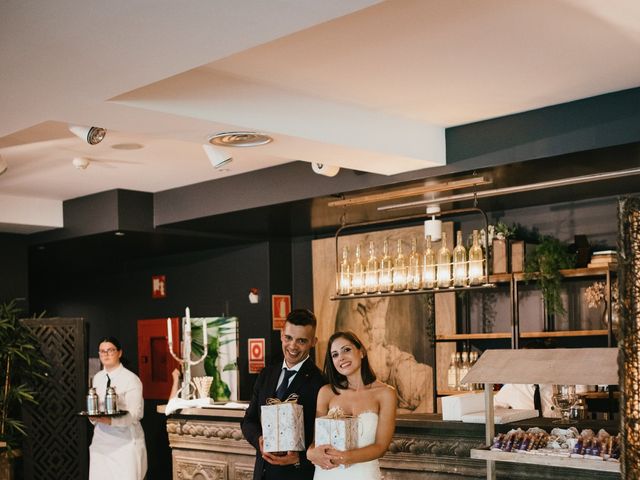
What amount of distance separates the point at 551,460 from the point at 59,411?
566cm

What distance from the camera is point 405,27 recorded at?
3.82m

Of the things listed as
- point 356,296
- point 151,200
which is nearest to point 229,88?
point 356,296

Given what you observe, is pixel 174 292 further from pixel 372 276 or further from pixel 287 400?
pixel 287 400

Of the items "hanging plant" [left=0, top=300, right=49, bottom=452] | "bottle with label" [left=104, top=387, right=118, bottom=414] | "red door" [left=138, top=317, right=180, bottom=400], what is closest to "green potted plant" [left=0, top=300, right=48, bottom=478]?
"hanging plant" [left=0, top=300, right=49, bottom=452]

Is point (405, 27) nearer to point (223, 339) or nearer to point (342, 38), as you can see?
point (342, 38)

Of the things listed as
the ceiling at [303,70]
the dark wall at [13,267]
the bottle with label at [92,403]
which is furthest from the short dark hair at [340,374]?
the dark wall at [13,267]

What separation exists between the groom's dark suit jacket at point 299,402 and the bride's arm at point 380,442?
379 mm

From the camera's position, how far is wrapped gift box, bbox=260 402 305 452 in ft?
13.2

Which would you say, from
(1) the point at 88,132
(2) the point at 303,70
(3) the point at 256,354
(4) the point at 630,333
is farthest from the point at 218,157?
(4) the point at 630,333

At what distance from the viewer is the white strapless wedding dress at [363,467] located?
3.94 meters

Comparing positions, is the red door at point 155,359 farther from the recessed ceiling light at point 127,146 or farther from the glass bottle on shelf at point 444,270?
the glass bottle on shelf at point 444,270

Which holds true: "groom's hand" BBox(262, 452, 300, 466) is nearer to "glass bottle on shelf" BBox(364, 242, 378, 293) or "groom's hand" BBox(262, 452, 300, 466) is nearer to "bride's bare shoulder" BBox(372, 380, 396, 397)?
"bride's bare shoulder" BBox(372, 380, 396, 397)

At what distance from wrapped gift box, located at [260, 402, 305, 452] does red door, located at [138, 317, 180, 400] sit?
20.2 ft

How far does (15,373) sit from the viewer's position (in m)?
8.13
